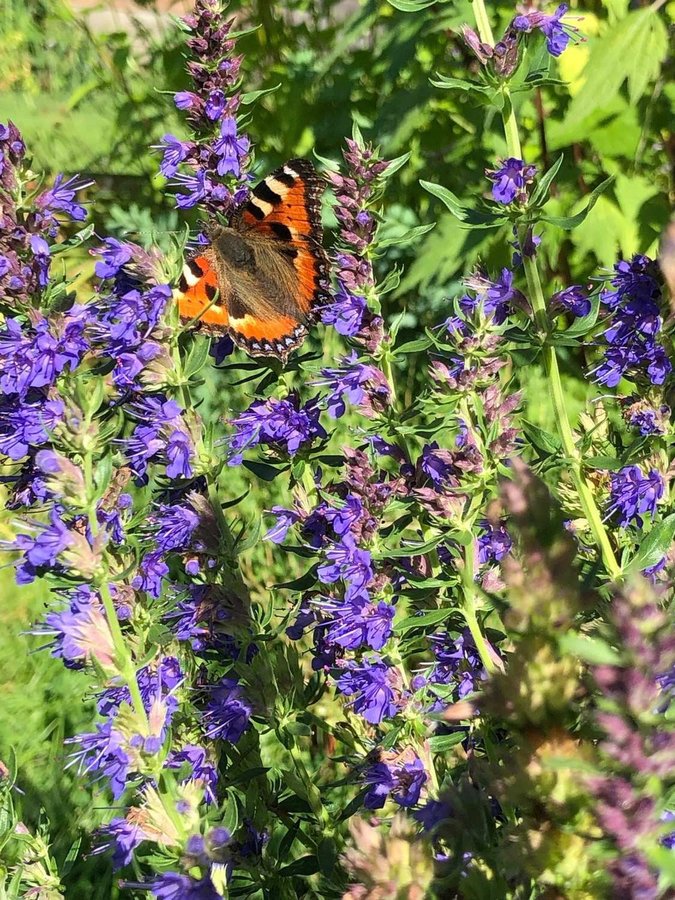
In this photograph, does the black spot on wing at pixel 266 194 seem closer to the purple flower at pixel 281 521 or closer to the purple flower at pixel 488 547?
the purple flower at pixel 281 521

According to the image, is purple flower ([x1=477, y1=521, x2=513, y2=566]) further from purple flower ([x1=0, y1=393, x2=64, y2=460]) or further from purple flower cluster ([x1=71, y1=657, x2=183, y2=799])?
purple flower ([x1=0, y1=393, x2=64, y2=460])

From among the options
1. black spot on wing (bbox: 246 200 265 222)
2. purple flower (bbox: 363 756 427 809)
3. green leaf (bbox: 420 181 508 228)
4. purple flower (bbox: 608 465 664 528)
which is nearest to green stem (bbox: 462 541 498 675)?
purple flower (bbox: 363 756 427 809)

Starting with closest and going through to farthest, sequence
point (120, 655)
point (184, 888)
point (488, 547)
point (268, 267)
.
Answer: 1. point (184, 888)
2. point (120, 655)
3. point (488, 547)
4. point (268, 267)

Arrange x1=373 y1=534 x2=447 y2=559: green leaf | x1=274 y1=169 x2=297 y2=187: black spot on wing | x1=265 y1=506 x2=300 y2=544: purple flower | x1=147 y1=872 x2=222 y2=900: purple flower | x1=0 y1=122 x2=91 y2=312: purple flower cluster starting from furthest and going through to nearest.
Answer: x1=274 y1=169 x2=297 y2=187: black spot on wing → x1=265 y1=506 x2=300 y2=544: purple flower → x1=0 y1=122 x2=91 y2=312: purple flower cluster → x1=373 y1=534 x2=447 y2=559: green leaf → x1=147 y1=872 x2=222 y2=900: purple flower

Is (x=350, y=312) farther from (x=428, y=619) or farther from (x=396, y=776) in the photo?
(x=396, y=776)

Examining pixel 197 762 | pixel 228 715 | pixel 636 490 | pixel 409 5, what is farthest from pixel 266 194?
pixel 197 762
